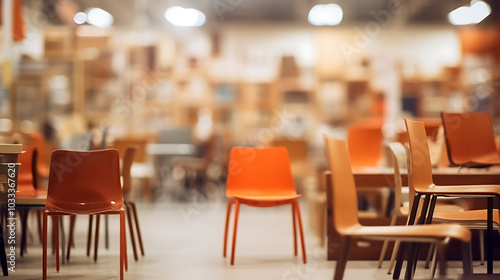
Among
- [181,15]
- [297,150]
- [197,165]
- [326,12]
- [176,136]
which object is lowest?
[197,165]

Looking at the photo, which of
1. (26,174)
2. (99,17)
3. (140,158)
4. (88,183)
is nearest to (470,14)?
(140,158)

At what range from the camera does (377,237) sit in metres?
2.06

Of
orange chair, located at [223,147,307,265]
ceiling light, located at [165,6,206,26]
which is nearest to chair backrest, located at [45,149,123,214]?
orange chair, located at [223,147,307,265]

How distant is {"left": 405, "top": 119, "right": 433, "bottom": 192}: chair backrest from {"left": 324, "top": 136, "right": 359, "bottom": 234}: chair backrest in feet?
1.37

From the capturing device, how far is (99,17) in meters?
10.3

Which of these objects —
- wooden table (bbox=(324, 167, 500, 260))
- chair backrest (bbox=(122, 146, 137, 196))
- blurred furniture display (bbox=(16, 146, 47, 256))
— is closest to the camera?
blurred furniture display (bbox=(16, 146, 47, 256))

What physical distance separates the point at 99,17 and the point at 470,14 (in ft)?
23.6

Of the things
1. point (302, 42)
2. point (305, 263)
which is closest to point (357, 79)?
point (302, 42)

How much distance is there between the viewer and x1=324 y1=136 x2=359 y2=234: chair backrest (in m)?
2.09

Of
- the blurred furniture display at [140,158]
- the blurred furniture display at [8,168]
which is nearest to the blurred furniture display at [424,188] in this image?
the blurred furniture display at [8,168]

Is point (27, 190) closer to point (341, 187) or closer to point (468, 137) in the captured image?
point (341, 187)

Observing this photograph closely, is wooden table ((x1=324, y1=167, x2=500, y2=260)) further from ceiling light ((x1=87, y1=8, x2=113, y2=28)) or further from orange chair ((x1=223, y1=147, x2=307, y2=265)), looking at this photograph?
ceiling light ((x1=87, y1=8, x2=113, y2=28))

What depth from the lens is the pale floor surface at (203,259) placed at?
10.5ft

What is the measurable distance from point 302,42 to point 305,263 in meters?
7.70
